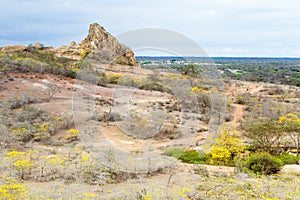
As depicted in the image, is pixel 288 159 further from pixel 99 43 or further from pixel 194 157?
pixel 99 43

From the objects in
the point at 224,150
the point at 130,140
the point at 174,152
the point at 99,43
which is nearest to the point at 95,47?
the point at 99,43

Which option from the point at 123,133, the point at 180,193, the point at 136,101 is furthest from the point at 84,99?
the point at 180,193

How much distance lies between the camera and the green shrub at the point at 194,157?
39.7 ft

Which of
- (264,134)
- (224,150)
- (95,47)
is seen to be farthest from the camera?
(95,47)

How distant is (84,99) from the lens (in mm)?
20781

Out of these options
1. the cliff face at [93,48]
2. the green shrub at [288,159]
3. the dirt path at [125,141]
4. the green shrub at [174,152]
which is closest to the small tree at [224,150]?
the green shrub at [174,152]

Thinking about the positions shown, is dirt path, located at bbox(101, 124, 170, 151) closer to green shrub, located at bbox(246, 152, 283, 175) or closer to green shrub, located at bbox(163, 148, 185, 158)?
green shrub, located at bbox(163, 148, 185, 158)

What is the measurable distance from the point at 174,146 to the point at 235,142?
2.59 m

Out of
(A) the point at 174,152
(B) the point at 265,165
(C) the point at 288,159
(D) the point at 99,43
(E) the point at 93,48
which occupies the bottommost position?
(C) the point at 288,159

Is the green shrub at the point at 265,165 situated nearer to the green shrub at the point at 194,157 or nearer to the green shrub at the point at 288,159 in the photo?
the green shrub at the point at 288,159

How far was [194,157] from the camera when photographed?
12.5 m

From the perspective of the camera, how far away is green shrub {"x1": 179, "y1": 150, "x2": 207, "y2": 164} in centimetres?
1211

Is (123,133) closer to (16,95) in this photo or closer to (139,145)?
(139,145)

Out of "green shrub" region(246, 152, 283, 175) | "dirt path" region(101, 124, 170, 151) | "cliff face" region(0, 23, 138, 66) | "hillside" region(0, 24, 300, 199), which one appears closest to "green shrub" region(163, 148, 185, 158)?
"hillside" region(0, 24, 300, 199)
